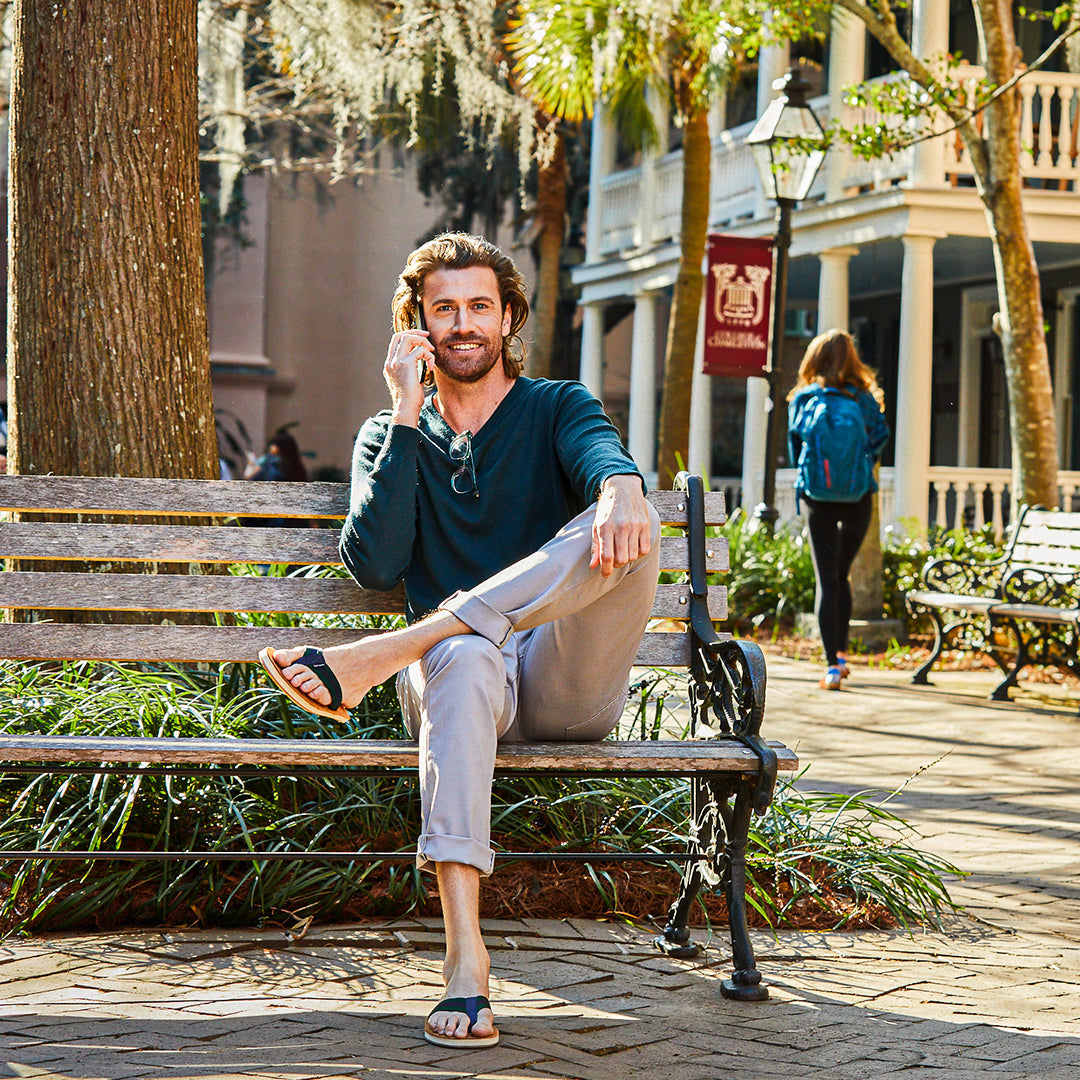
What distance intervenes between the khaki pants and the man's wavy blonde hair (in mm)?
723

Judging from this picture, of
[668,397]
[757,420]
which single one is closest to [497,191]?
[757,420]

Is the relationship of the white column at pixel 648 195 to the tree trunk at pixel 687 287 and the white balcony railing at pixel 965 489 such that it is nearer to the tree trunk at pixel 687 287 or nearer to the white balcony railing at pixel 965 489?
the tree trunk at pixel 687 287

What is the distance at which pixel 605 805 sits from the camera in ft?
13.0

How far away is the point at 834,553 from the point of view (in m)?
8.45

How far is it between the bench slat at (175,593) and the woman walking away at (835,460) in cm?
480

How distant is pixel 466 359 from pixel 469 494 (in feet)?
1.06

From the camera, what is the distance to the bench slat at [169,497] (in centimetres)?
366

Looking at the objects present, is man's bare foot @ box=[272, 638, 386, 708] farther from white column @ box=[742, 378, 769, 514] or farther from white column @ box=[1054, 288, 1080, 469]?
white column @ box=[1054, 288, 1080, 469]

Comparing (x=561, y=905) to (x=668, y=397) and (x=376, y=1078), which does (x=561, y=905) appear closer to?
(x=376, y=1078)

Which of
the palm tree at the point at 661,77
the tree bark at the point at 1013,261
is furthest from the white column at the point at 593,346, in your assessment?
the tree bark at the point at 1013,261

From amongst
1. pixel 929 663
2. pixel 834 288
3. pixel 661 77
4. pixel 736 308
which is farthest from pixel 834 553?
pixel 661 77

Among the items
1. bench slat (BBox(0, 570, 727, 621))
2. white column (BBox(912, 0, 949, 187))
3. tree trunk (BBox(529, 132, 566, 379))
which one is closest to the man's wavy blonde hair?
bench slat (BBox(0, 570, 727, 621))

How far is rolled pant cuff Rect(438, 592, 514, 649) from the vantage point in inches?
117

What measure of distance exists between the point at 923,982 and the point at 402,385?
1787 millimetres
